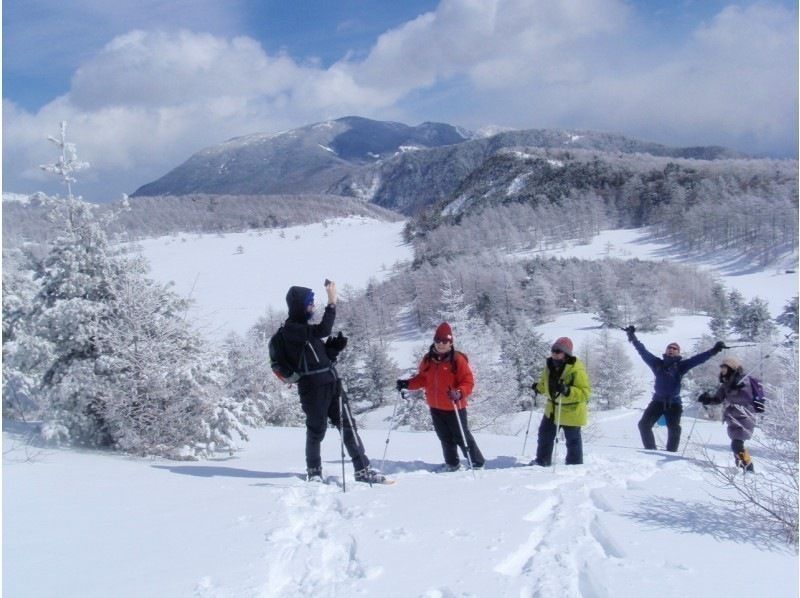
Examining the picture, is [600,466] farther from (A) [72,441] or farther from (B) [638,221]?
(B) [638,221]

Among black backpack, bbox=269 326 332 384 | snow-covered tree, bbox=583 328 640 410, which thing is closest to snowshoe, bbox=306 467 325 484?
black backpack, bbox=269 326 332 384

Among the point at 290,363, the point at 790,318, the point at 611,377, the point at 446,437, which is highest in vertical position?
the point at 290,363

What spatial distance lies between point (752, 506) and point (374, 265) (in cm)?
9781

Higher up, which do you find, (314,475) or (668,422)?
(314,475)

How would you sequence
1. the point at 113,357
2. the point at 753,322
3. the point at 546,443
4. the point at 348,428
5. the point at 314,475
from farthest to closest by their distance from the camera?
the point at 753,322, the point at 113,357, the point at 546,443, the point at 348,428, the point at 314,475

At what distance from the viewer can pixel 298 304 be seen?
19.1 feet

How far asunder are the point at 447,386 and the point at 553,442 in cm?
151

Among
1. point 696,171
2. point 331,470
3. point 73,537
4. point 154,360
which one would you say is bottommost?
point 331,470

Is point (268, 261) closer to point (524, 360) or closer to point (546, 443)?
point (524, 360)

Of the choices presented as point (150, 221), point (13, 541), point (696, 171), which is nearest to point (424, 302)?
point (13, 541)

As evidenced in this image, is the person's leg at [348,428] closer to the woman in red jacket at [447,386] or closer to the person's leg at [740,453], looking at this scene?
the woman in red jacket at [447,386]

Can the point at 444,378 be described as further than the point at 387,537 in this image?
Yes

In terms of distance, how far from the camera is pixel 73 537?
A: 13.6 feet

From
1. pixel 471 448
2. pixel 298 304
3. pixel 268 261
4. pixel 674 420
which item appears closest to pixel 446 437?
pixel 471 448
